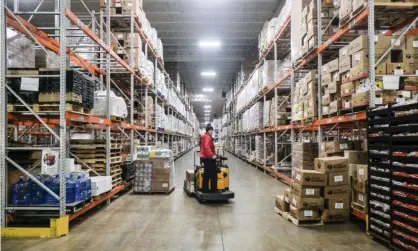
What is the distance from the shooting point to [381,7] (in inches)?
213

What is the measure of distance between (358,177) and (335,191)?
0.42 metres

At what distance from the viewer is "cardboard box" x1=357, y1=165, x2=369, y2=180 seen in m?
5.14

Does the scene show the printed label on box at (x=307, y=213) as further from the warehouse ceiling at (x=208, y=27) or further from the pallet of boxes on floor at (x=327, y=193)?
the warehouse ceiling at (x=208, y=27)

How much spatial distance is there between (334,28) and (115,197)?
6330mm

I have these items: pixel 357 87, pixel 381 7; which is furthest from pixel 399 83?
pixel 381 7

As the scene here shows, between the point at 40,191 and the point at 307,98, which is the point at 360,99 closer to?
the point at 307,98

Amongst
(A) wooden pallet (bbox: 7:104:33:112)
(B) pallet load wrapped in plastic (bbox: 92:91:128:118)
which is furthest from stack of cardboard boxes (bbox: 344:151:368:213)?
(A) wooden pallet (bbox: 7:104:33:112)

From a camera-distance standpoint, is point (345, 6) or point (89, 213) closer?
point (345, 6)

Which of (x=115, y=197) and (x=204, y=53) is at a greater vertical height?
(x=204, y=53)

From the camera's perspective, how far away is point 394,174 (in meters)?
4.21

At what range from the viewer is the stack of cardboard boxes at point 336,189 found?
5488mm

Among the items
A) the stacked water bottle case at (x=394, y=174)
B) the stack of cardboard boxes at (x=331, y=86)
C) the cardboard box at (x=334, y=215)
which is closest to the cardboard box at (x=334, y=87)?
the stack of cardboard boxes at (x=331, y=86)

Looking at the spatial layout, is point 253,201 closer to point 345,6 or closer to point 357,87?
point 357,87

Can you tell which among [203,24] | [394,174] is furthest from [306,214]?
[203,24]
